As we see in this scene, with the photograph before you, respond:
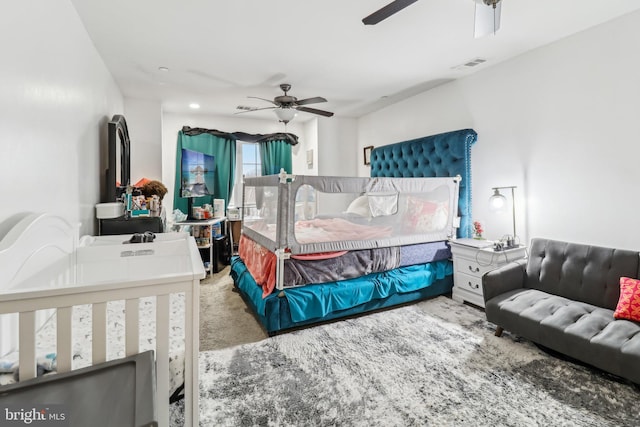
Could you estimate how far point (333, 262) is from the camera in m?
2.62

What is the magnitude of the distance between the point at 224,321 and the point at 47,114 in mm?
1894

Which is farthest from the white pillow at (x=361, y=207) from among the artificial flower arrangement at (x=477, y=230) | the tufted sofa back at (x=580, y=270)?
the tufted sofa back at (x=580, y=270)

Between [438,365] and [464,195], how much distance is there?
193 cm

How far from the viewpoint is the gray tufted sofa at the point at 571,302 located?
5.68 feet

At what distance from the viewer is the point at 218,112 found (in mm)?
4762

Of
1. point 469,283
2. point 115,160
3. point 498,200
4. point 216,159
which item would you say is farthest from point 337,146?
point 115,160

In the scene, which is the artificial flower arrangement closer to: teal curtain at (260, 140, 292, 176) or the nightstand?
the nightstand

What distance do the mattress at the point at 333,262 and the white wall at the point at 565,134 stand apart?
2.66ft

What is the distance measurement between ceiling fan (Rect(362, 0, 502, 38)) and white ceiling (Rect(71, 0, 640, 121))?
23 cm

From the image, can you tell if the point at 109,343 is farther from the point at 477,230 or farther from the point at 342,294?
the point at 477,230

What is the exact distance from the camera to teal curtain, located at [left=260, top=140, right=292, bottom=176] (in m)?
5.24

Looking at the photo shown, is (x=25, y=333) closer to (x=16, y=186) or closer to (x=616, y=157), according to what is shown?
(x=16, y=186)

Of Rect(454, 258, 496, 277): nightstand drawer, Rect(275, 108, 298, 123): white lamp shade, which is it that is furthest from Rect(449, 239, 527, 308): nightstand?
Rect(275, 108, 298, 123): white lamp shade

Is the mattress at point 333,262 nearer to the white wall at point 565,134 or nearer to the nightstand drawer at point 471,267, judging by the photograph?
the nightstand drawer at point 471,267
